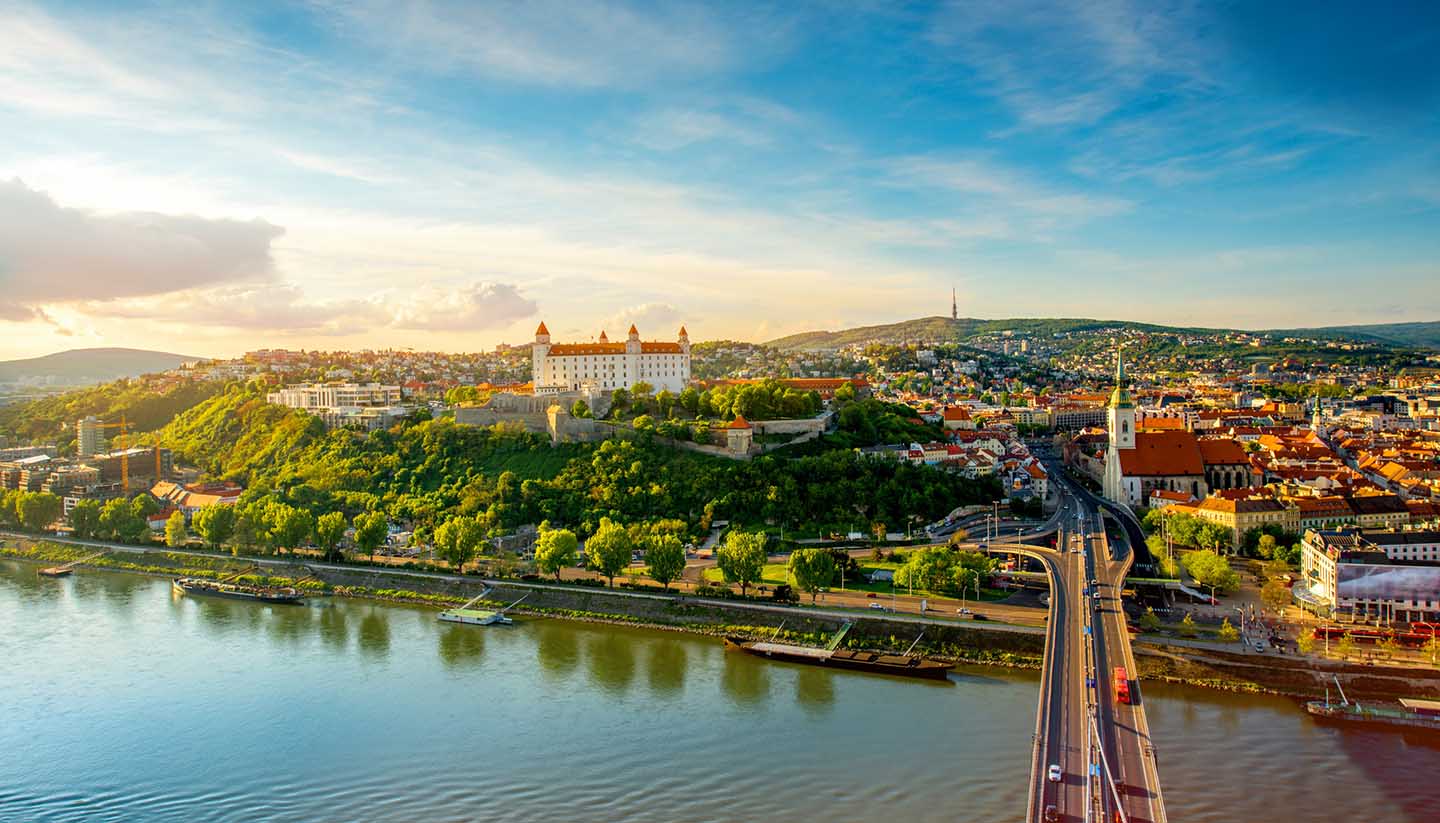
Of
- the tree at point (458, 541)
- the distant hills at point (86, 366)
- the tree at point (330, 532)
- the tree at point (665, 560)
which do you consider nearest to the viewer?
the tree at point (665, 560)

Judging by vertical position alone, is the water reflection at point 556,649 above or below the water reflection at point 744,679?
above

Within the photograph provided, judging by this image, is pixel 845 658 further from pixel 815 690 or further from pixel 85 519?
pixel 85 519

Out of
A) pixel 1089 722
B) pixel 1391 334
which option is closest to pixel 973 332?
pixel 1391 334

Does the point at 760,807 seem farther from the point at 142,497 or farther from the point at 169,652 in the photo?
the point at 142,497

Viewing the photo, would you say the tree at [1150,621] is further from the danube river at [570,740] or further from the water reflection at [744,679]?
the water reflection at [744,679]

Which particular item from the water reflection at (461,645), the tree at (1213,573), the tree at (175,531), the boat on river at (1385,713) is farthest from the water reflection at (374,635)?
the tree at (1213,573)

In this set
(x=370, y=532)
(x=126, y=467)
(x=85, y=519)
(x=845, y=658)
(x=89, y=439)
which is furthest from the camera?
(x=89, y=439)

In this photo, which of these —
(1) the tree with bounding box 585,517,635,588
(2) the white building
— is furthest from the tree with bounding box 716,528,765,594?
(2) the white building

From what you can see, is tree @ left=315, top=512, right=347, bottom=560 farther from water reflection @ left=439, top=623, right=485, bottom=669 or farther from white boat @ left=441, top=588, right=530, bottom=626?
water reflection @ left=439, top=623, right=485, bottom=669
